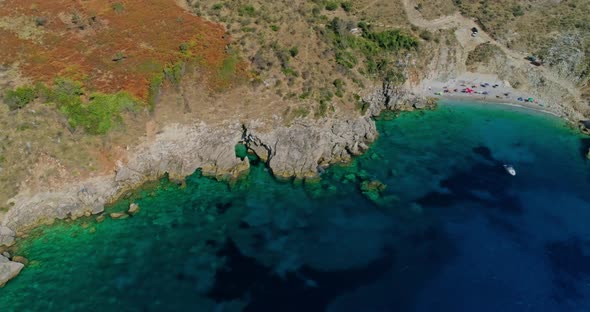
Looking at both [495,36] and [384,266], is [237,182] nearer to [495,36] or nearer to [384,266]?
[384,266]

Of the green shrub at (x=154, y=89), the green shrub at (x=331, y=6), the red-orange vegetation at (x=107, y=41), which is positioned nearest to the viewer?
the green shrub at (x=154, y=89)

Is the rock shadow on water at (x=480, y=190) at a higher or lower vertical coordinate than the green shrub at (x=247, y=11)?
lower

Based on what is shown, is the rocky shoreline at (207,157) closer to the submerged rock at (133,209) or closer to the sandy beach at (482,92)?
the submerged rock at (133,209)

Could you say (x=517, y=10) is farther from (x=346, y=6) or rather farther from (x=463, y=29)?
(x=346, y=6)

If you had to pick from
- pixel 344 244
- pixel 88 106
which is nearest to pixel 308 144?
pixel 344 244

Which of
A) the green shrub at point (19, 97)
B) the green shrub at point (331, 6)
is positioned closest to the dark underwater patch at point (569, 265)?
the green shrub at point (331, 6)

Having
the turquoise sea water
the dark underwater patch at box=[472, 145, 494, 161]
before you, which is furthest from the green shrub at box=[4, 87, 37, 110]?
the dark underwater patch at box=[472, 145, 494, 161]
